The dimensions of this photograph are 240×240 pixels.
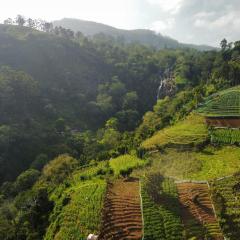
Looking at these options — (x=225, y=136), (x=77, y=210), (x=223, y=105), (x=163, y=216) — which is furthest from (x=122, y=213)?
(x=223, y=105)

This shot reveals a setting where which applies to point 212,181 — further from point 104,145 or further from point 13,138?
point 13,138

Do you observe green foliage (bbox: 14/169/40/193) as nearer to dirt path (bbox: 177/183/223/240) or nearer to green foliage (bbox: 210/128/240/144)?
green foliage (bbox: 210/128/240/144)

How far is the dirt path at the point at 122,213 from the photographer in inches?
1195

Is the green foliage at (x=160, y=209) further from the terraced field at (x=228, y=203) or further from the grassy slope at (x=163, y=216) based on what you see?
the terraced field at (x=228, y=203)

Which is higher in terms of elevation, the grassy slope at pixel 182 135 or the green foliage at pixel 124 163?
the grassy slope at pixel 182 135

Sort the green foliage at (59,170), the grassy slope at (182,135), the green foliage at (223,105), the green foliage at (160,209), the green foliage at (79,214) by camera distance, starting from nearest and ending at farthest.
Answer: the green foliage at (160,209) < the green foliage at (79,214) < the grassy slope at (182,135) < the green foliage at (59,170) < the green foliage at (223,105)

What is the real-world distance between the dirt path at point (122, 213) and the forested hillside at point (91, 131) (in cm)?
52

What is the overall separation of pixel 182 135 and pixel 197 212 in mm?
17689

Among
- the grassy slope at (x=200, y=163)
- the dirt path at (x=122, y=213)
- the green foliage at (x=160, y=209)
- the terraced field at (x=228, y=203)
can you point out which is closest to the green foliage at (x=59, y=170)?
the grassy slope at (x=200, y=163)

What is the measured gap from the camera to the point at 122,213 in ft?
107

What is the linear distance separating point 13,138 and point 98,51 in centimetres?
8013

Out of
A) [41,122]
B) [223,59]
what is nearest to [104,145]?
[41,122]

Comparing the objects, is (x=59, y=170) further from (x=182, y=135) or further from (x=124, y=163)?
(x=182, y=135)

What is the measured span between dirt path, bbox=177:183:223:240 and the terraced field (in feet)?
1.89
